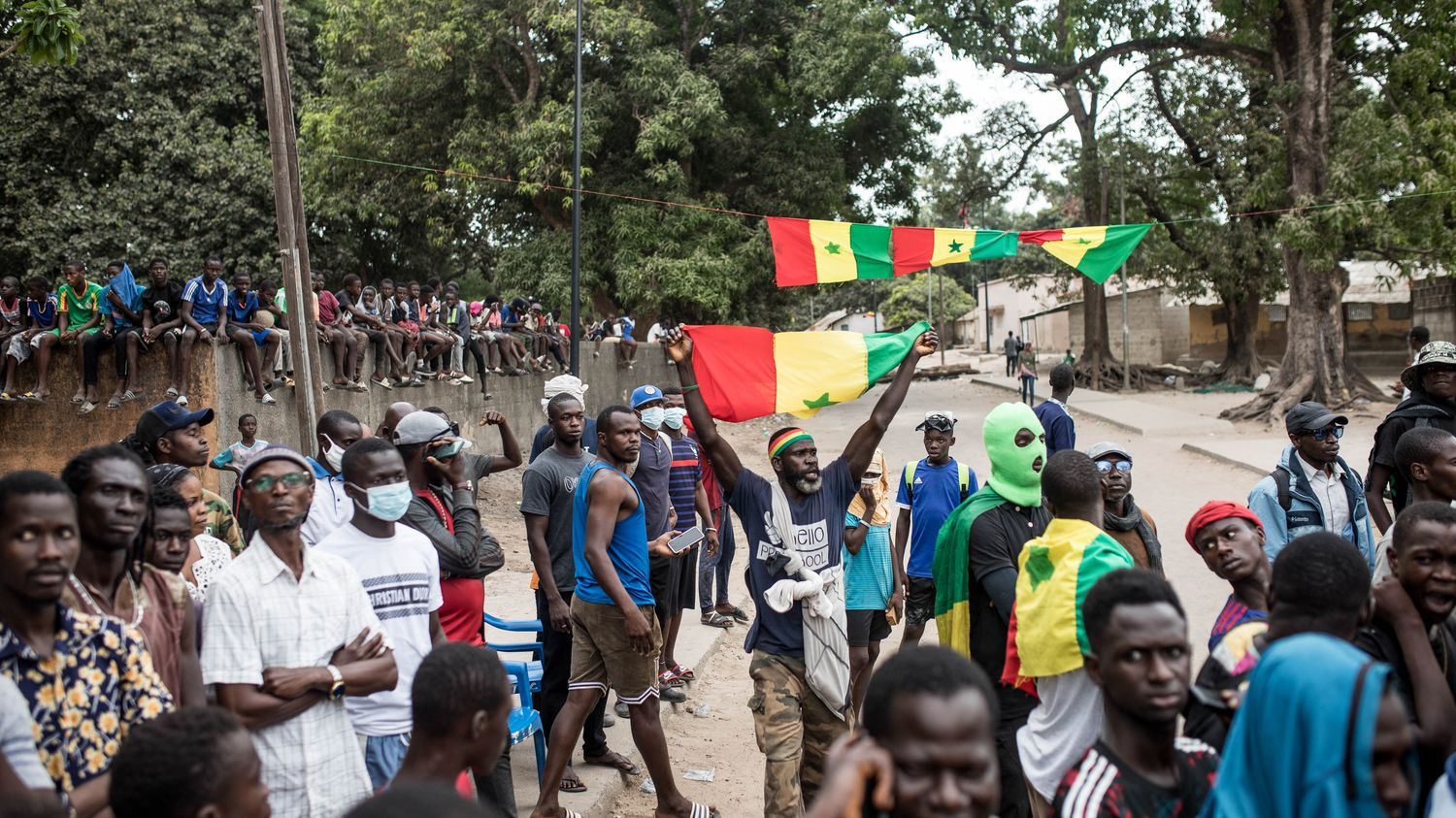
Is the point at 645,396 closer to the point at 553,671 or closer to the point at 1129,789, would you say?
the point at 553,671

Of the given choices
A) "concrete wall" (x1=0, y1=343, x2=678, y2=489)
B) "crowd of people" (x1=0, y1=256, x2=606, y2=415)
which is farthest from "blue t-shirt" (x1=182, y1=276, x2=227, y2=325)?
"concrete wall" (x1=0, y1=343, x2=678, y2=489)

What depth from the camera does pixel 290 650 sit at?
3.06m

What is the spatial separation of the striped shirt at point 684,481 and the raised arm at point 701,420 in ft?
8.47

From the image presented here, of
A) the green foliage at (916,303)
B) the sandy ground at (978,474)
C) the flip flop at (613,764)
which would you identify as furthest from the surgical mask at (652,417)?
the green foliage at (916,303)

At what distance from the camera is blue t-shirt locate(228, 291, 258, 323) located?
11.2 meters

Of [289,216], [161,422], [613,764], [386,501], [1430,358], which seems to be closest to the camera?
[386,501]

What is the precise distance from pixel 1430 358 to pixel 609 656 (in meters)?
4.35

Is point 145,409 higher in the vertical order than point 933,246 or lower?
lower

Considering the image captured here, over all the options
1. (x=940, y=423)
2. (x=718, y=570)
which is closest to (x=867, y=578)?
(x=940, y=423)

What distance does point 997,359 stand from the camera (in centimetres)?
5119

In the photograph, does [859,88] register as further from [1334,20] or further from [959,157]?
[1334,20]

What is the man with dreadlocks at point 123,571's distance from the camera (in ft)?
9.39

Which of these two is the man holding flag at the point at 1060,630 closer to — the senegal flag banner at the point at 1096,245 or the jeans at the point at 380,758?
the jeans at the point at 380,758

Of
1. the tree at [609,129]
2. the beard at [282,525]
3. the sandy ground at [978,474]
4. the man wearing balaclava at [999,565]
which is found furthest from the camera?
the tree at [609,129]
